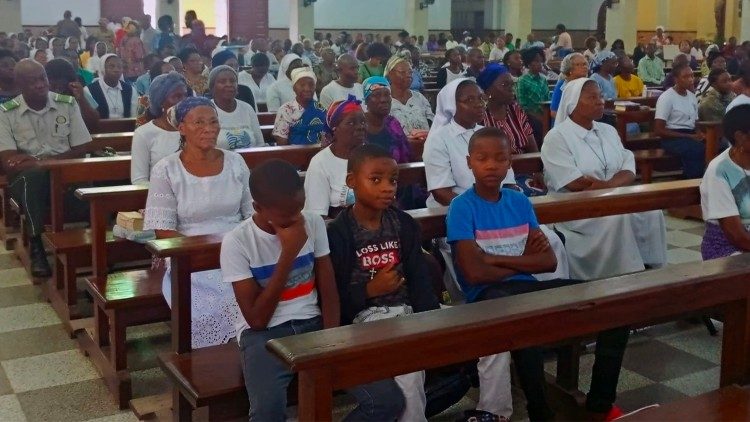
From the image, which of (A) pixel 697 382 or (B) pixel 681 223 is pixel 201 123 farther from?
(B) pixel 681 223

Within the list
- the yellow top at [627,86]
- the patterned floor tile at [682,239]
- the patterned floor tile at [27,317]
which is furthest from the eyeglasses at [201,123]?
the yellow top at [627,86]

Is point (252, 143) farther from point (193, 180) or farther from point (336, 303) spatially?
point (336, 303)

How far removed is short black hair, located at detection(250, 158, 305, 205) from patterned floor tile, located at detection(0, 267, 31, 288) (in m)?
2.83

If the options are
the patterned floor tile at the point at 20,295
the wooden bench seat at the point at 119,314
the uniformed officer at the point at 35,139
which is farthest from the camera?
the uniformed officer at the point at 35,139

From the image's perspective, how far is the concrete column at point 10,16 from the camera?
18.5 metres

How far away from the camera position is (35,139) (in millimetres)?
5215

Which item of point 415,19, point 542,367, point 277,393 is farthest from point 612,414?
point 415,19

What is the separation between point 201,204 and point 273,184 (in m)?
1.01

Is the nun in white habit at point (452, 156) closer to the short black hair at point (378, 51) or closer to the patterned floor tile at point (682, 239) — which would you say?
the patterned floor tile at point (682, 239)

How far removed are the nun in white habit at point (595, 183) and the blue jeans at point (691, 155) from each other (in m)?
2.58

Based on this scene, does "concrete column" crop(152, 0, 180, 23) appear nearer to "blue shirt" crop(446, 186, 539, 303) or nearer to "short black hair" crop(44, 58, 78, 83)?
"short black hair" crop(44, 58, 78, 83)

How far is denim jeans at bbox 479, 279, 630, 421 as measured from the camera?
2805 mm

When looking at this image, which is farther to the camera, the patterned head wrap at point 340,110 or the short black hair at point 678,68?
the short black hair at point 678,68

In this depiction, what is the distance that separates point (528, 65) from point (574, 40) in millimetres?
17704
